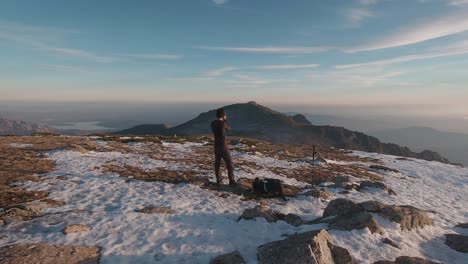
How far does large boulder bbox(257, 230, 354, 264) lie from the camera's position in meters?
7.93

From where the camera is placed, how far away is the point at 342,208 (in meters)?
12.4

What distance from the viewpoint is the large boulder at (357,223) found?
1080 centimetres

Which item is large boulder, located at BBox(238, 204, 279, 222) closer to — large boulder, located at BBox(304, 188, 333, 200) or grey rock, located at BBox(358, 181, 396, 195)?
large boulder, located at BBox(304, 188, 333, 200)

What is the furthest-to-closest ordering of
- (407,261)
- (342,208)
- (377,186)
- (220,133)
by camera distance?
(377,186), (220,133), (342,208), (407,261)

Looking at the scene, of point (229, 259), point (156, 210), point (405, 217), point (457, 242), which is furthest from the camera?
point (156, 210)

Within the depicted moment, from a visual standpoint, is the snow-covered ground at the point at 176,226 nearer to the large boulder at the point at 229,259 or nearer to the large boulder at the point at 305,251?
the large boulder at the point at 229,259

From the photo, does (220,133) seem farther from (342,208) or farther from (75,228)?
(75,228)

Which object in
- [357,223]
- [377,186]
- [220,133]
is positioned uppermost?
[220,133]

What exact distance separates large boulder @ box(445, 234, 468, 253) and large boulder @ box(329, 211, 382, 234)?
99.4 inches

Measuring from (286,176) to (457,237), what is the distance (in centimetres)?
1244

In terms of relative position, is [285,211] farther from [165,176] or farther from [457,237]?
[165,176]

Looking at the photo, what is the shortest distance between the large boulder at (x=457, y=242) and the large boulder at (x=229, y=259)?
7.59m

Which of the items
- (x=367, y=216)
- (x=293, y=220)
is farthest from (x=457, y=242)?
(x=293, y=220)

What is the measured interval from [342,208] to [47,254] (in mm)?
10055
